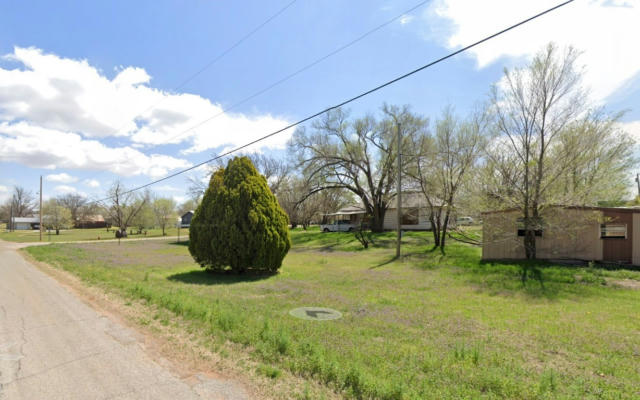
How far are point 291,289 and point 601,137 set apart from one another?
16.2 m

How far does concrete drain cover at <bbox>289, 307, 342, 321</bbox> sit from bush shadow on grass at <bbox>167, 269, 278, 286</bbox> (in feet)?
13.0

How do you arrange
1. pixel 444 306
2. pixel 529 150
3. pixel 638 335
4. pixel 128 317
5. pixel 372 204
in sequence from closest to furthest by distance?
pixel 638 335 < pixel 128 317 < pixel 444 306 < pixel 529 150 < pixel 372 204

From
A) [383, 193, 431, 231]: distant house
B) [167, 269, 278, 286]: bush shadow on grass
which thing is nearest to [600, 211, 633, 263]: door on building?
[167, 269, 278, 286]: bush shadow on grass

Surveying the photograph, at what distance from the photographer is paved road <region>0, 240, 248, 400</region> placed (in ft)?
11.6

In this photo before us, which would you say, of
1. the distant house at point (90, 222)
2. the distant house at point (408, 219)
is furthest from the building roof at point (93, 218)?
the distant house at point (408, 219)

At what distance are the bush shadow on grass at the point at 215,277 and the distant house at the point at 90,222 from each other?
98641 millimetres

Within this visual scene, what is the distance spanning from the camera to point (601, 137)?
1491cm

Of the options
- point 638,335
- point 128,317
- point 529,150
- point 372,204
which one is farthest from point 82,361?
point 372,204

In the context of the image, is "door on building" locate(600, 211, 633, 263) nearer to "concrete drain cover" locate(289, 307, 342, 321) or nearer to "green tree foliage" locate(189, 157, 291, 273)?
"concrete drain cover" locate(289, 307, 342, 321)

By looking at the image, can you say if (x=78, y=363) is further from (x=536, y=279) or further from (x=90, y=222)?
(x=90, y=222)

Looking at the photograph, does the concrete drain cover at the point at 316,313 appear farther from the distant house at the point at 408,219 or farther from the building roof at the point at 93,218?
the building roof at the point at 93,218

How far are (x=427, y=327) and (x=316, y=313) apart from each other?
7.24ft

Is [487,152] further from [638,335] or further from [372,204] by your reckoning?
[372,204]

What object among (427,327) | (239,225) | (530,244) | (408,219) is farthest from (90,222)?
(427,327)
